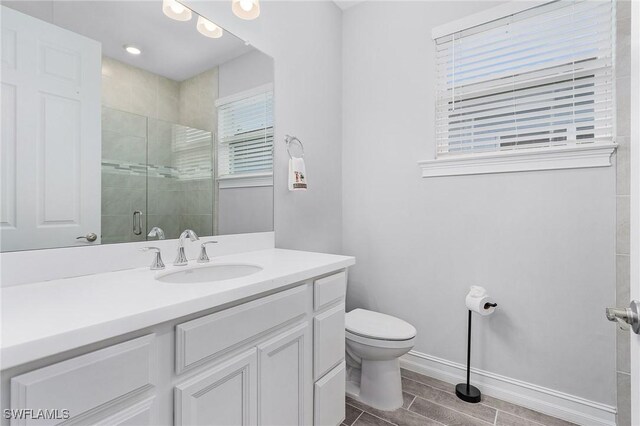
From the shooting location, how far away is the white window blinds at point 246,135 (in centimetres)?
155

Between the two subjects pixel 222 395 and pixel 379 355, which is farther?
pixel 379 355

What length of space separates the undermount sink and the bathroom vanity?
0.6 inches

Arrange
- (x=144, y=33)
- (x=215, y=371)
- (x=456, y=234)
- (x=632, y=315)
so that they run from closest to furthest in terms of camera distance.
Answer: (x=632, y=315)
(x=215, y=371)
(x=144, y=33)
(x=456, y=234)

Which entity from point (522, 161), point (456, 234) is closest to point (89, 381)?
point (456, 234)

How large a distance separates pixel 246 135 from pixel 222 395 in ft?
4.13

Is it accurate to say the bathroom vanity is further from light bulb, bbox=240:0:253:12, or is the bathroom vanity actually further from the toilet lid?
light bulb, bbox=240:0:253:12

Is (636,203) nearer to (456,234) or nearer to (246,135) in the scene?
(456,234)

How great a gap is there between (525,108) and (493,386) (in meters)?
1.71

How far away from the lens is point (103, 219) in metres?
1.11

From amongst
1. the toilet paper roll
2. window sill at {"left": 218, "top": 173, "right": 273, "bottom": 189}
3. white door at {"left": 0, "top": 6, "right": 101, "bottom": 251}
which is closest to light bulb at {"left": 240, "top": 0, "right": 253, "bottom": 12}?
white door at {"left": 0, "top": 6, "right": 101, "bottom": 251}

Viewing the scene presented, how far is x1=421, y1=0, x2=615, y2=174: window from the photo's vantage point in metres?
1.58

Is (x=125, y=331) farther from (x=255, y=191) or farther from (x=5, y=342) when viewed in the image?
(x=255, y=191)

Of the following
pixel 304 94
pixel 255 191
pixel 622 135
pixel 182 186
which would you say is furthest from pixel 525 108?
pixel 182 186

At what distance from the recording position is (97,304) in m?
0.74
